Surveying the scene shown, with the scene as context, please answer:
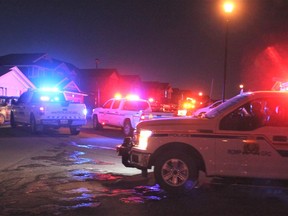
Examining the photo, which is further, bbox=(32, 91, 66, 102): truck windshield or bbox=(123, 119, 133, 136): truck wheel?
bbox=(32, 91, 66, 102): truck windshield

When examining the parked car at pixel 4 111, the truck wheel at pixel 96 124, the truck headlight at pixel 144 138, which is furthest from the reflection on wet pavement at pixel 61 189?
the parked car at pixel 4 111

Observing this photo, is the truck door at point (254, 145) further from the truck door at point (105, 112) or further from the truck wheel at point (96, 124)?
the truck wheel at point (96, 124)

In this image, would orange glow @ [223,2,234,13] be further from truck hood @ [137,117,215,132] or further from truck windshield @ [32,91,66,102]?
truck hood @ [137,117,215,132]

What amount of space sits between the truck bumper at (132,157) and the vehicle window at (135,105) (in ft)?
35.4

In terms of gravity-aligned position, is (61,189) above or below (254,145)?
below

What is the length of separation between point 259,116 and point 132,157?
2532 mm

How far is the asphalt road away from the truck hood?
1078mm

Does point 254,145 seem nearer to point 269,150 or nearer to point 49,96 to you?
point 269,150

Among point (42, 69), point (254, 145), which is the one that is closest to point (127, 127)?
point (254, 145)

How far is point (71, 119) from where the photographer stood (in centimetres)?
1872

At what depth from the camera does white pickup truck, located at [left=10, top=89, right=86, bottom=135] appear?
18422 mm

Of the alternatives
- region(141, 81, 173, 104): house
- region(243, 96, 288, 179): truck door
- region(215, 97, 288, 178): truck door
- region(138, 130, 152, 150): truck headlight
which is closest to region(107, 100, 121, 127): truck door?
region(138, 130, 152, 150): truck headlight

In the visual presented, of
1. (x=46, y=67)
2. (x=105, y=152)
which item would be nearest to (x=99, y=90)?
(x=46, y=67)

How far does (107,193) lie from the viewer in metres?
7.88
